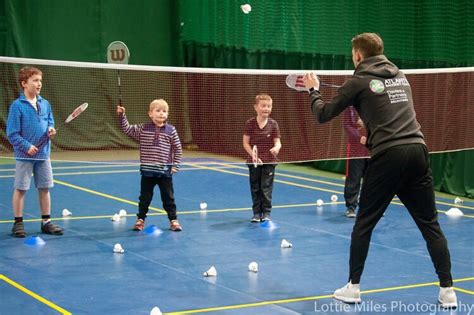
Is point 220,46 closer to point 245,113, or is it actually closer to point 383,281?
point 245,113

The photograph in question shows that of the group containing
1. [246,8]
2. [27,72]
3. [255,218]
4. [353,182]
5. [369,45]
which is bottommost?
[255,218]

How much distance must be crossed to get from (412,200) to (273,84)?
8.55m

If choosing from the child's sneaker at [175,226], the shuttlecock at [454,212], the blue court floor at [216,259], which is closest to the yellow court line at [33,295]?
the blue court floor at [216,259]

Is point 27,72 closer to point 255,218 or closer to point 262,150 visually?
point 262,150

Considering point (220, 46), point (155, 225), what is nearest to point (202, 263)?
point (155, 225)

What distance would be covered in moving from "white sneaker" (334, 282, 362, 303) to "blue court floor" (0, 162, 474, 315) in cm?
6

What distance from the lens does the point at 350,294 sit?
7.15 meters

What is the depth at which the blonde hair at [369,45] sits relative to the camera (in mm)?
7055

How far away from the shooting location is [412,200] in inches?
278

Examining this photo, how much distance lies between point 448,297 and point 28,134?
483cm

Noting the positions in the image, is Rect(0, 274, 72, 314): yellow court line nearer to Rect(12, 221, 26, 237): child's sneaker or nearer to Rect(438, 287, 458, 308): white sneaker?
Rect(12, 221, 26, 237): child's sneaker

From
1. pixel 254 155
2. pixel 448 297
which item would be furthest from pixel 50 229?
pixel 448 297

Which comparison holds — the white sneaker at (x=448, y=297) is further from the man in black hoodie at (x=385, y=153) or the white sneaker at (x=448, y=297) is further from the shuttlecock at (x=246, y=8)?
the shuttlecock at (x=246, y=8)

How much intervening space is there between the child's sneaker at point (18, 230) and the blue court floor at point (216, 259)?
0.56ft
